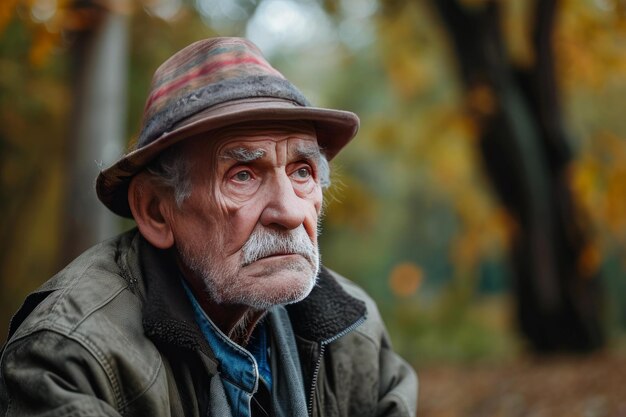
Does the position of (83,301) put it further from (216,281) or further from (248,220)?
(248,220)

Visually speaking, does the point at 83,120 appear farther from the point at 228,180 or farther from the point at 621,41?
the point at 621,41

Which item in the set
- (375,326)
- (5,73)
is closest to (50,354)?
(375,326)

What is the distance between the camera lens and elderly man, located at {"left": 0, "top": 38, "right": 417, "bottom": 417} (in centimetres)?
213

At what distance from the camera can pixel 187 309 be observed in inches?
96.3

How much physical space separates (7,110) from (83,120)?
308 centimetres

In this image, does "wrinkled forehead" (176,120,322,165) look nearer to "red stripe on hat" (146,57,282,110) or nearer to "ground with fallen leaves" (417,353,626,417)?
"red stripe on hat" (146,57,282,110)

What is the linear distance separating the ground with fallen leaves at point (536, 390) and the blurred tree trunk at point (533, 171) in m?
0.53

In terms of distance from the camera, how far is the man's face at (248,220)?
2.46 meters

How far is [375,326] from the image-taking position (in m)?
2.92

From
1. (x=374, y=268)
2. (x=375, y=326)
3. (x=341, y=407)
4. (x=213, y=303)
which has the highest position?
(x=213, y=303)

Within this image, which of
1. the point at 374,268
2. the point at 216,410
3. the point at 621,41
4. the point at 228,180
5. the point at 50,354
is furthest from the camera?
the point at 374,268

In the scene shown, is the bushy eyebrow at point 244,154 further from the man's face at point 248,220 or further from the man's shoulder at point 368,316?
the man's shoulder at point 368,316

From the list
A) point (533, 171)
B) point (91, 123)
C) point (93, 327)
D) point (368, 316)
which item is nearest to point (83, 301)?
point (93, 327)

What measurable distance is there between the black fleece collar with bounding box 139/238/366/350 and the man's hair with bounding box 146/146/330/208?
225 millimetres
